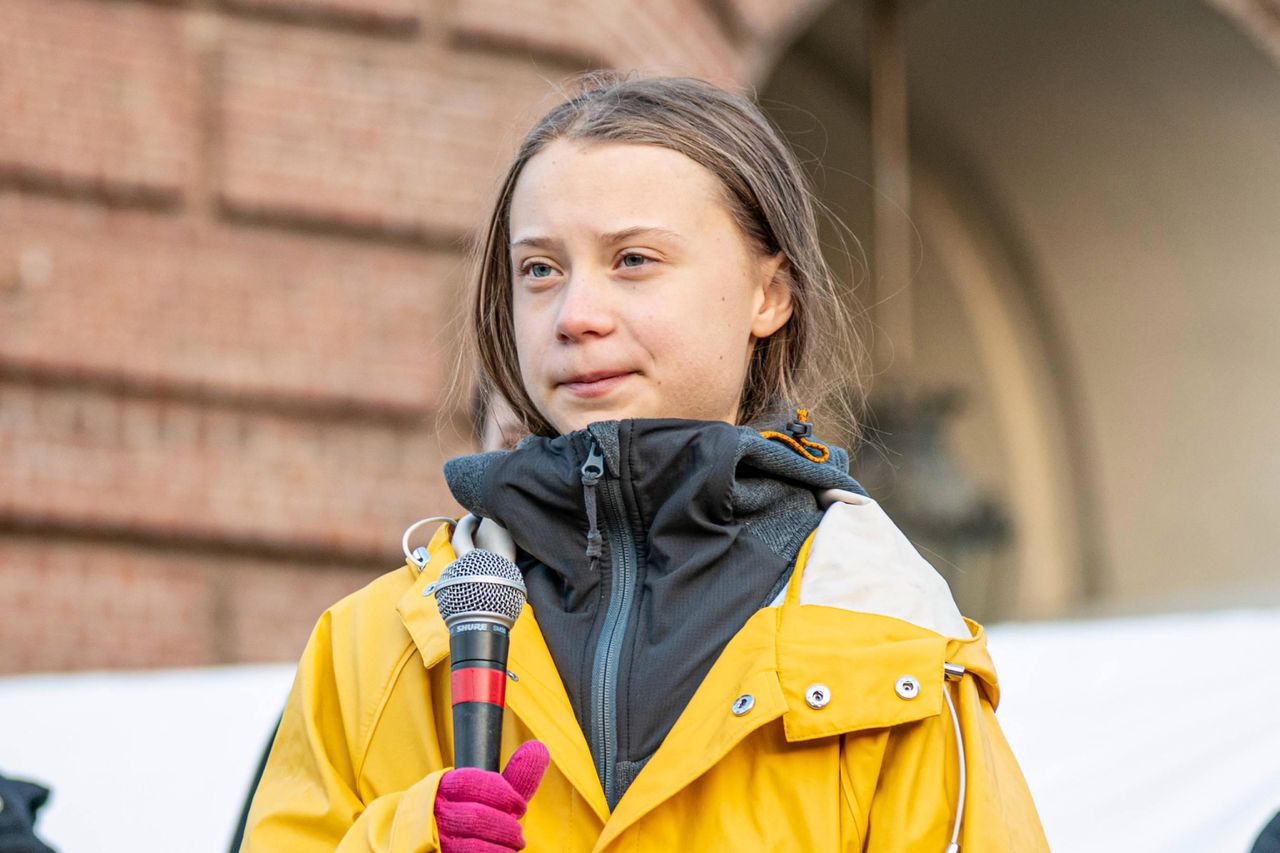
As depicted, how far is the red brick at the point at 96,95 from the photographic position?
477cm

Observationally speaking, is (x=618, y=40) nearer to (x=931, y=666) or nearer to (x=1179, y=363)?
(x=931, y=666)

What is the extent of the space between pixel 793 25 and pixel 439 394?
1.73 m


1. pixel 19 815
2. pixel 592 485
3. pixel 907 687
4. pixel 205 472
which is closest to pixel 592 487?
pixel 592 485

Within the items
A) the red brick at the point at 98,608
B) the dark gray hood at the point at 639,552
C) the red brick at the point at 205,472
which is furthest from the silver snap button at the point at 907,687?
the red brick at the point at 98,608

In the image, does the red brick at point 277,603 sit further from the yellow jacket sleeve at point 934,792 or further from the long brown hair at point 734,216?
the yellow jacket sleeve at point 934,792

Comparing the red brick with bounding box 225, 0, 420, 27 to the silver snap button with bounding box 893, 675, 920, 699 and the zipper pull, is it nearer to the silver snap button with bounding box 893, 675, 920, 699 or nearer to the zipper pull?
the zipper pull

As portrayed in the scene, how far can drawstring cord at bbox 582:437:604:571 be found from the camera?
1877 millimetres

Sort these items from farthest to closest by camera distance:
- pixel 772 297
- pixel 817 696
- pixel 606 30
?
1. pixel 606 30
2. pixel 772 297
3. pixel 817 696

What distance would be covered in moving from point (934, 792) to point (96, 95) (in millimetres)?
3730

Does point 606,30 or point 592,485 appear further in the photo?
point 606,30

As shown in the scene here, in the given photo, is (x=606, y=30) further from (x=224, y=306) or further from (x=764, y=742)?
(x=764, y=742)

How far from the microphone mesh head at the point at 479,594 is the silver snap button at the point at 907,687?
37cm

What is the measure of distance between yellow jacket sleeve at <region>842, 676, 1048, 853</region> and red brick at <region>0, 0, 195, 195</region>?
11.6ft

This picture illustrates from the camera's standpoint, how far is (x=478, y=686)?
1.64 meters
